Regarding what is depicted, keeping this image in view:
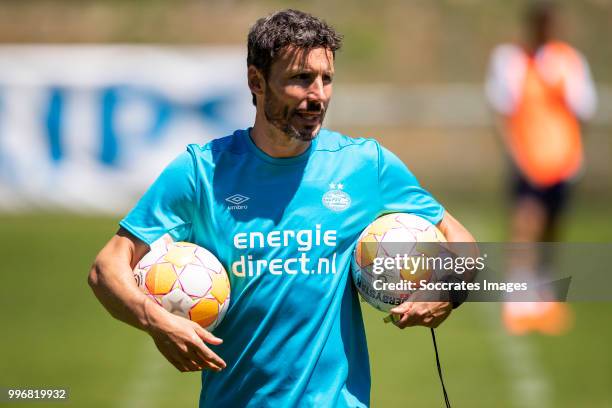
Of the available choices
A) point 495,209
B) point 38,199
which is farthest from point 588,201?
point 38,199

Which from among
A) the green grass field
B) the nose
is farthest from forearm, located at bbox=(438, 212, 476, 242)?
the green grass field

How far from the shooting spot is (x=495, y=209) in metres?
16.6

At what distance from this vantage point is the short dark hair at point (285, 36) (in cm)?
429

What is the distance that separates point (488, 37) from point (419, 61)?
1.38 metres

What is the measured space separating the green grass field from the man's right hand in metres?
4.37

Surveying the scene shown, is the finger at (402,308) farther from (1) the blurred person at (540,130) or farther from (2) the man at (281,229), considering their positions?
(1) the blurred person at (540,130)

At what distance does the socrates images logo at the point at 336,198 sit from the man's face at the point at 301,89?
0.87 feet

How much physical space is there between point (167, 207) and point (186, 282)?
36 cm

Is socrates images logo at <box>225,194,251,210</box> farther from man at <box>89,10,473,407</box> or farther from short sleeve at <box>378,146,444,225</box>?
short sleeve at <box>378,146,444,225</box>

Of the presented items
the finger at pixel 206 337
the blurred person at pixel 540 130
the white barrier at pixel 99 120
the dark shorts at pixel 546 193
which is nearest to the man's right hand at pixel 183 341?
the finger at pixel 206 337

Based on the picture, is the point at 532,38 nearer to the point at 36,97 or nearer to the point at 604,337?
the point at 604,337

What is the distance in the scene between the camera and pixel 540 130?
1155 centimetres

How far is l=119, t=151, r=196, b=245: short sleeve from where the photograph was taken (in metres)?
4.31

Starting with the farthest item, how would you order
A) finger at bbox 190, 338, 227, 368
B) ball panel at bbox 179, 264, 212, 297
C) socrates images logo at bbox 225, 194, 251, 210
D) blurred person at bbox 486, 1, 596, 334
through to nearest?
1. blurred person at bbox 486, 1, 596, 334
2. socrates images logo at bbox 225, 194, 251, 210
3. ball panel at bbox 179, 264, 212, 297
4. finger at bbox 190, 338, 227, 368
